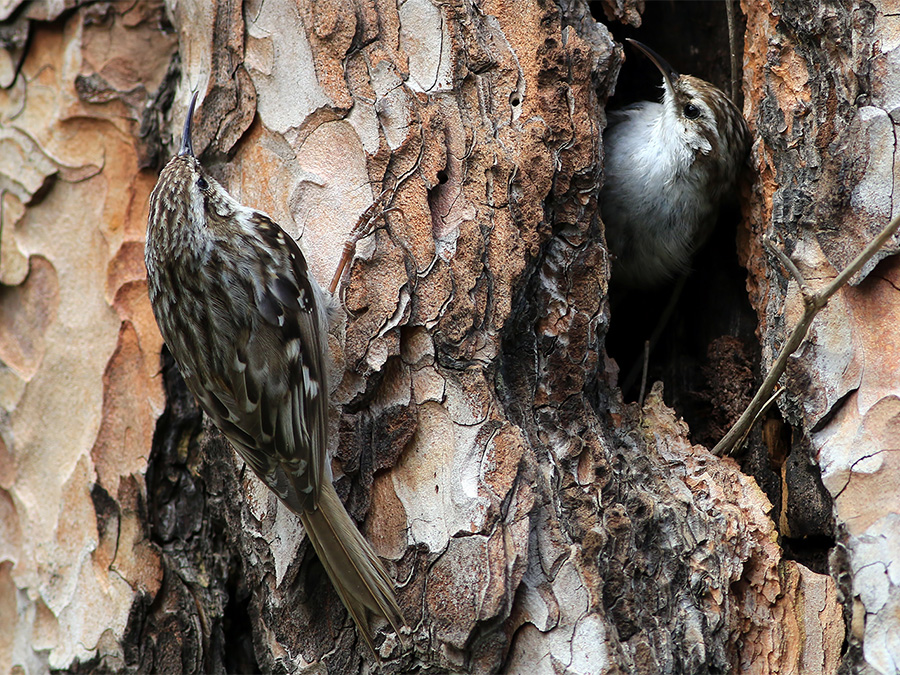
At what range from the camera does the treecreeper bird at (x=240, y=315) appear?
2281mm

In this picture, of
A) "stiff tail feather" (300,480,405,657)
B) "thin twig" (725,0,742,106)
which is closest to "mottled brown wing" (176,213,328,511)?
"stiff tail feather" (300,480,405,657)

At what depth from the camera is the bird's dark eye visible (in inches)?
106

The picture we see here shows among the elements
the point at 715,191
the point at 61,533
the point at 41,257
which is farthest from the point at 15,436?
the point at 715,191

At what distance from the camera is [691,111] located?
2.72 m

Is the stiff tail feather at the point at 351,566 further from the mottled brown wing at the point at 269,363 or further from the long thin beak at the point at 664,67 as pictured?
the long thin beak at the point at 664,67

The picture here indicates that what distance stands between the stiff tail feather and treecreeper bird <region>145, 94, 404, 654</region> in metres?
0.14

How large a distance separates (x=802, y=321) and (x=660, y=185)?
3.44ft

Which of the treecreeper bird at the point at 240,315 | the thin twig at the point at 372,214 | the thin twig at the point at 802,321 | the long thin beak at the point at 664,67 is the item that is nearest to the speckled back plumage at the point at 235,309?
the treecreeper bird at the point at 240,315

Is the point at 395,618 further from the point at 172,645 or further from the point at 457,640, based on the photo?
the point at 172,645

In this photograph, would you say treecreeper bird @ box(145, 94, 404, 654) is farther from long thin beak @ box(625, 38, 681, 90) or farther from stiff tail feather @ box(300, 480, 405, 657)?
long thin beak @ box(625, 38, 681, 90)

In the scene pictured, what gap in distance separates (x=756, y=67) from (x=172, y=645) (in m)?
2.37

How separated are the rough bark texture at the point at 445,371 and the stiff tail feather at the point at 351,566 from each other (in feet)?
0.18

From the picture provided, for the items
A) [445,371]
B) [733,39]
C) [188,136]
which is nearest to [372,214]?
[445,371]

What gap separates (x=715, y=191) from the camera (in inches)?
107
